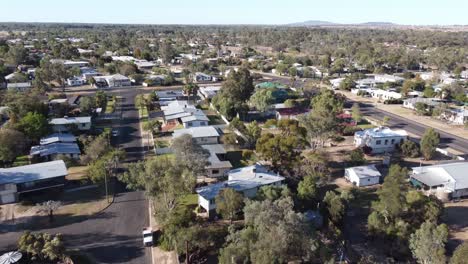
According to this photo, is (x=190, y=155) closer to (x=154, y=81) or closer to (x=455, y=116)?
(x=455, y=116)

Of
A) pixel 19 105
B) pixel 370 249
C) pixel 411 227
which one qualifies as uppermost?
pixel 19 105

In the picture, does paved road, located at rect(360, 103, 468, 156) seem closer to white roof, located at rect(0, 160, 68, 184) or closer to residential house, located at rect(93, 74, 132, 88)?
white roof, located at rect(0, 160, 68, 184)

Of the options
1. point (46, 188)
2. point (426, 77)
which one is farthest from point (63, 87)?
point (426, 77)

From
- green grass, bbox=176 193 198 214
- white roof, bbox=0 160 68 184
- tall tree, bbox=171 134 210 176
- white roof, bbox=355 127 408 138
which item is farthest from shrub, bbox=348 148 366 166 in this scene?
white roof, bbox=0 160 68 184

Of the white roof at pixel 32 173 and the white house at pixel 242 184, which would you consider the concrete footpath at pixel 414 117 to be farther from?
the white roof at pixel 32 173

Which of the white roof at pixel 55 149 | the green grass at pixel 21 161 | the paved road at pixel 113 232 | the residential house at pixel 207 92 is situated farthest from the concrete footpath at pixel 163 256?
the residential house at pixel 207 92

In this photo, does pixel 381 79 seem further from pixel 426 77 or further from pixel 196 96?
pixel 196 96
